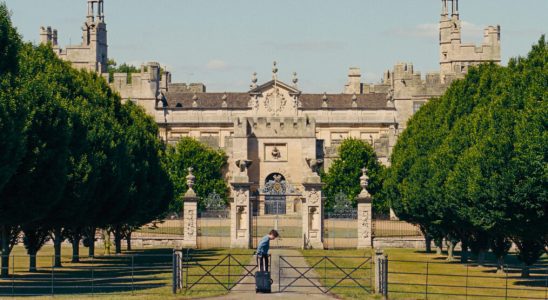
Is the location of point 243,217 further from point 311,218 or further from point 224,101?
point 224,101

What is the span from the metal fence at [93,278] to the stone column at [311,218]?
9606 mm

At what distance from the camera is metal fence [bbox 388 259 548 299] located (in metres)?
43.3

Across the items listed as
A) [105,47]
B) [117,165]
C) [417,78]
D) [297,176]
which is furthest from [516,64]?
[105,47]

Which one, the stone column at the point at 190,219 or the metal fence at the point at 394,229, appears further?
the metal fence at the point at 394,229

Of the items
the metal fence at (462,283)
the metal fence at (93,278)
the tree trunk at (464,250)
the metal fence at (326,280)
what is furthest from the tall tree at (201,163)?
the metal fence at (326,280)

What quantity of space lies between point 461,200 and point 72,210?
16491mm

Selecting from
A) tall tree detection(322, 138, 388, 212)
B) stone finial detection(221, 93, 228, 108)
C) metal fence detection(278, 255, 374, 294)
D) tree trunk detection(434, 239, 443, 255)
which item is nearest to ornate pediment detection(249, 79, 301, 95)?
stone finial detection(221, 93, 228, 108)

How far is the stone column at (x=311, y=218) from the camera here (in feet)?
241

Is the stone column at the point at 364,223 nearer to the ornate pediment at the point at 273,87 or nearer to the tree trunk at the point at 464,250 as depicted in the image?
the tree trunk at the point at 464,250

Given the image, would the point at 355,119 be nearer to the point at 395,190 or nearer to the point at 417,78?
the point at 417,78

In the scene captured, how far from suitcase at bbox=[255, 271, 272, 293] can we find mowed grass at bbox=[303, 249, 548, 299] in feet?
7.96

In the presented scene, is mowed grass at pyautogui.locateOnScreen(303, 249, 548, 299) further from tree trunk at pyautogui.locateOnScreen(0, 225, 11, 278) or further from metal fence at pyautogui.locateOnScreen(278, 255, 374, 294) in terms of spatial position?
tree trunk at pyautogui.locateOnScreen(0, 225, 11, 278)

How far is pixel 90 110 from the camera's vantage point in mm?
62812

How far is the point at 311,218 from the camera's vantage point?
74.0 meters
